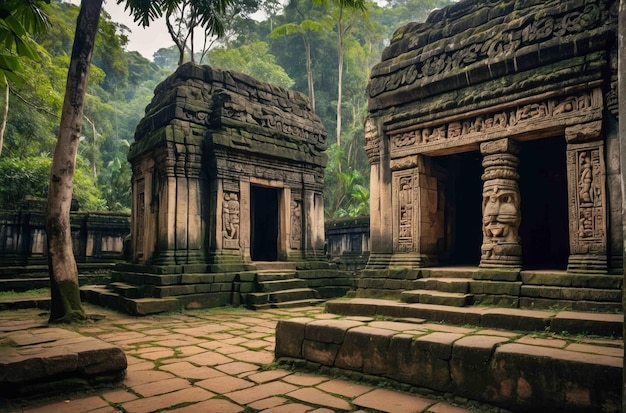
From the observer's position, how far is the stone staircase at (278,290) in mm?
8953

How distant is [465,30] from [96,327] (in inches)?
287

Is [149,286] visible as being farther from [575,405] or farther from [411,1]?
[411,1]

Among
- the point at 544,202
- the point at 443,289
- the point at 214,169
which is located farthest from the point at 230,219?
the point at 544,202

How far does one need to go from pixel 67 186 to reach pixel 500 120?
266 inches

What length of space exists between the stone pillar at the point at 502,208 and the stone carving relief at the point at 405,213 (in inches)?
44.6

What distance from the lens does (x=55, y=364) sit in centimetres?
355

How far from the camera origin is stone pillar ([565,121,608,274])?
4682mm

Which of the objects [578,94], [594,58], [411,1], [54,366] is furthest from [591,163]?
[411,1]

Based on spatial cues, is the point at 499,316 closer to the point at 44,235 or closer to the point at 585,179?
the point at 585,179

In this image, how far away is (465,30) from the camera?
611cm


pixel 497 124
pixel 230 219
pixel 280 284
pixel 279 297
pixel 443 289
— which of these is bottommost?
pixel 279 297

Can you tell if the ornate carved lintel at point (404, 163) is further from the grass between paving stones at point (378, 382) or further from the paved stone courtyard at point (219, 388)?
the grass between paving stones at point (378, 382)

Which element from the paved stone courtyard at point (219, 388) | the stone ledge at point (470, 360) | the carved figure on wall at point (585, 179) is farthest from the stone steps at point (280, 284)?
the carved figure on wall at point (585, 179)

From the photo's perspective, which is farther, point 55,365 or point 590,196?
point 590,196
